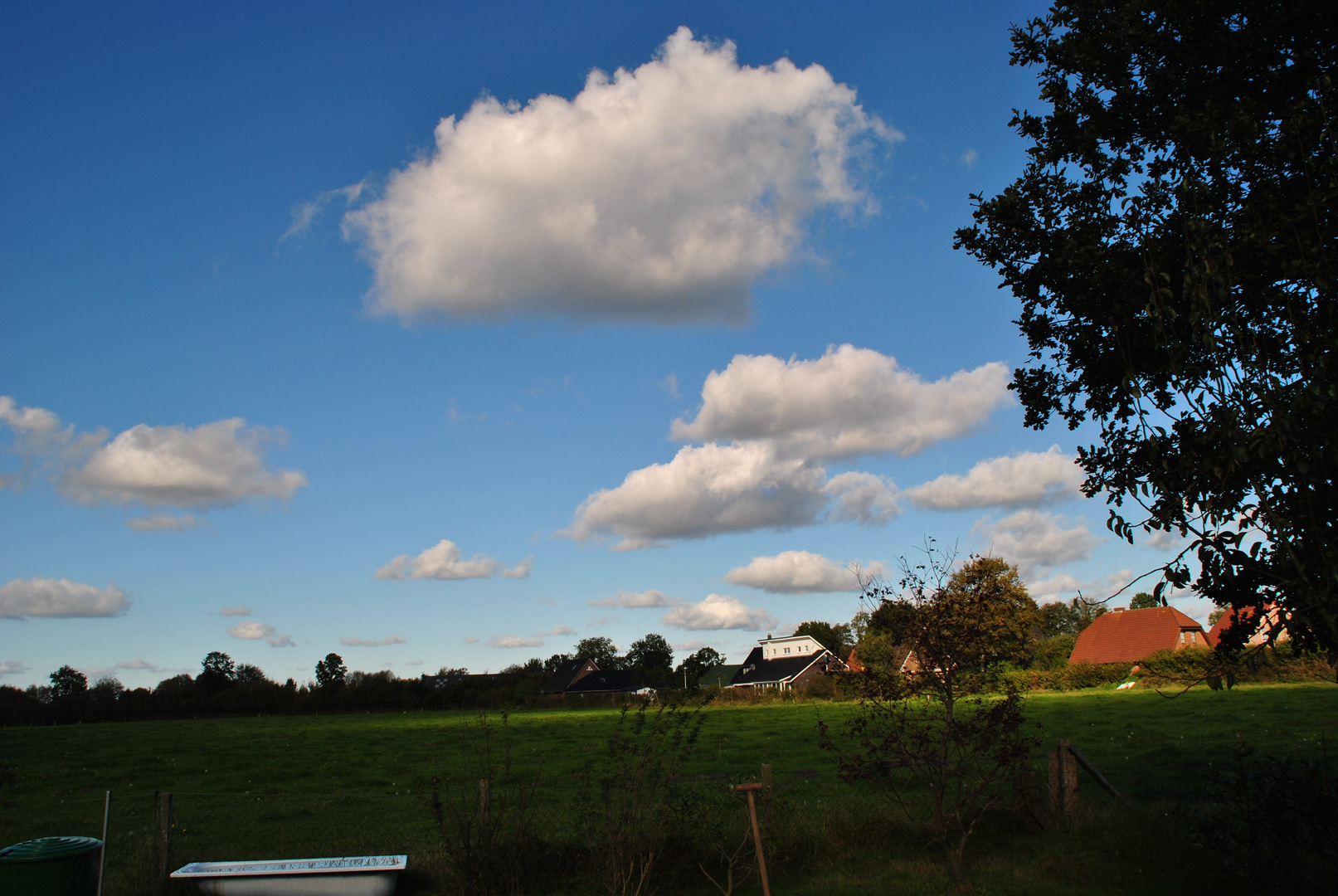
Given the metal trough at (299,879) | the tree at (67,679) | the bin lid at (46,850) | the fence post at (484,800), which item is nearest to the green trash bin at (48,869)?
the bin lid at (46,850)

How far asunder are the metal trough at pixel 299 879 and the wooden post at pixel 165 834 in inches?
13.0

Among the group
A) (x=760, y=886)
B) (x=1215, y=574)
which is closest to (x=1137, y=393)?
(x=1215, y=574)

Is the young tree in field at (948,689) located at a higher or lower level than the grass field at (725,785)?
higher

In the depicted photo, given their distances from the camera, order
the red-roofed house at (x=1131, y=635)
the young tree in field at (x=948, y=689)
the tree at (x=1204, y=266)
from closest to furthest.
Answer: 1. the tree at (x=1204, y=266)
2. the young tree in field at (x=948, y=689)
3. the red-roofed house at (x=1131, y=635)

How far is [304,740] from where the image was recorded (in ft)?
117

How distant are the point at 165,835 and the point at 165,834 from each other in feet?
0.04

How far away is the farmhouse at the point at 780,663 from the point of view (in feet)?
250

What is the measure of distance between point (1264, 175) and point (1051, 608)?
4330 inches

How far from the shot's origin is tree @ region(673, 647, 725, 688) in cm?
1010

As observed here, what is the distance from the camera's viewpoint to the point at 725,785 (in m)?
16.8

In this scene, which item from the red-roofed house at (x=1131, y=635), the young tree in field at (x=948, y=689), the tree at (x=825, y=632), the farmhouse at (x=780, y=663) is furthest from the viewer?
the tree at (x=825, y=632)

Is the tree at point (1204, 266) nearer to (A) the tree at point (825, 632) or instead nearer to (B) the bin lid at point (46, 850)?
(B) the bin lid at point (46, 850)

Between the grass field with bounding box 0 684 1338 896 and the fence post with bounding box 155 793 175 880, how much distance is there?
11.9 inches

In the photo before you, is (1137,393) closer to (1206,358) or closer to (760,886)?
(1206,358)
